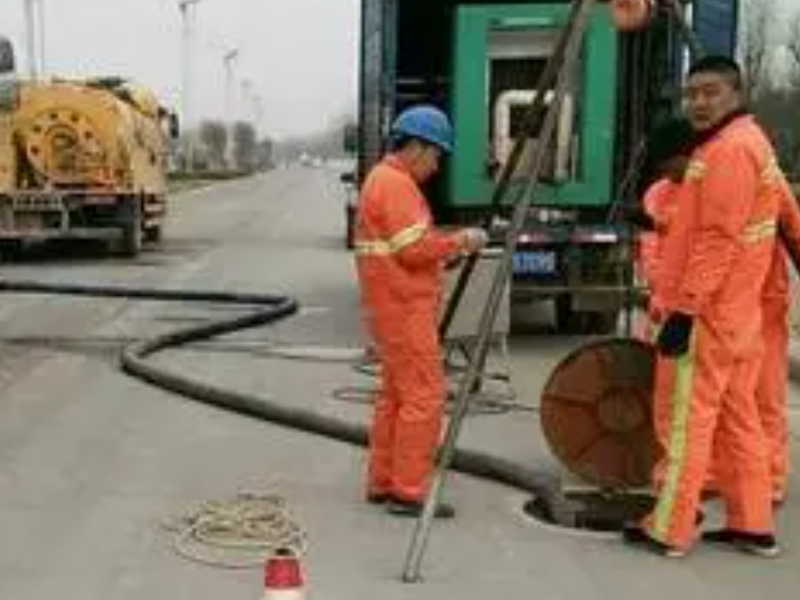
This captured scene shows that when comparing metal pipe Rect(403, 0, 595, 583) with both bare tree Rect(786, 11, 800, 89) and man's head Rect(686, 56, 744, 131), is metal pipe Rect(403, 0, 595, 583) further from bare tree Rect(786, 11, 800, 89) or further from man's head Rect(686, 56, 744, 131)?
bare tree Rect(786, 11, 800, 89)

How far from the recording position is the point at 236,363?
548 inches

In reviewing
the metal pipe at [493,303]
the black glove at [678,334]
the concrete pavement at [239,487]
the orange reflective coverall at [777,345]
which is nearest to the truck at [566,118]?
the concrete pavement at [239,487]

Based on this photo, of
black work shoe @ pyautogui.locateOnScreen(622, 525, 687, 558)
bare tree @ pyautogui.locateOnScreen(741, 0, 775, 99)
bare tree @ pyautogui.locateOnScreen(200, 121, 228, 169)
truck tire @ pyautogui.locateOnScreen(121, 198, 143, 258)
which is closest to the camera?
black work shoe @ pyautogui.locateOnScreen(622, 525, 687, 558)

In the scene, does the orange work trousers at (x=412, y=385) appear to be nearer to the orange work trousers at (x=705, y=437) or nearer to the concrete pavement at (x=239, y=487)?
the concrete pavement at (x=239, y=487)

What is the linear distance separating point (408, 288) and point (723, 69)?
1.74 m

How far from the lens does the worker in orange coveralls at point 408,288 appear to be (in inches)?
323

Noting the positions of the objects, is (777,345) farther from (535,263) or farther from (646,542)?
(535,263)

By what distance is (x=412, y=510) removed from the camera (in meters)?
8.32

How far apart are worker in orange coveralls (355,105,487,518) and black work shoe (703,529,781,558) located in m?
1.28

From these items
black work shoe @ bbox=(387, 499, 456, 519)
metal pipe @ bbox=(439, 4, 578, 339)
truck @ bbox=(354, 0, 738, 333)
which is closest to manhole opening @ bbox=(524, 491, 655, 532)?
black work shoe @ bbox=(387, 499, 456, 519)

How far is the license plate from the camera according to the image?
49.1 feet

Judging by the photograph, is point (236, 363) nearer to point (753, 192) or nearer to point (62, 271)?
point (753, 192)

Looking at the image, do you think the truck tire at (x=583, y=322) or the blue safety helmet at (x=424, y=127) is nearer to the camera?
the blue safety helmet at (x=424, y=127)

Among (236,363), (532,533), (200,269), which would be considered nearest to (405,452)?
(532,533)
